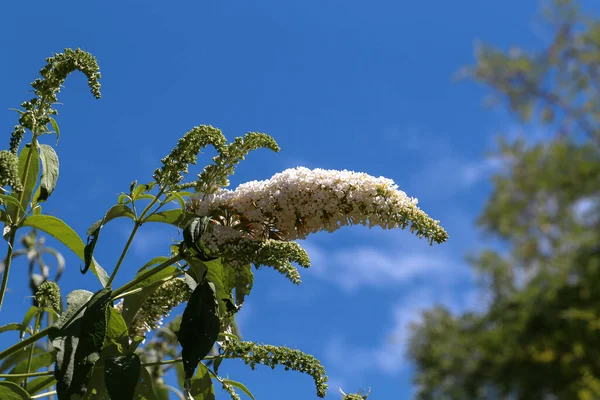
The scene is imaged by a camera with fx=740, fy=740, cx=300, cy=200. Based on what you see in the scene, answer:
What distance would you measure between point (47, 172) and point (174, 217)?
485mm

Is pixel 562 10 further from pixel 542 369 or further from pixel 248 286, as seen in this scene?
pixel 248 286

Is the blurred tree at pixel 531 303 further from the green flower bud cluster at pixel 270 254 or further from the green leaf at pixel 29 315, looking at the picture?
the green leaf at pixel 29 315

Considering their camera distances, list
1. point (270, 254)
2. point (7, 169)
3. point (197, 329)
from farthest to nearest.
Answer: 1. point (270, 254)
2. point (197, 329)
3. point (7, 169)

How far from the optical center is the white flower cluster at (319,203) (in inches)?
104

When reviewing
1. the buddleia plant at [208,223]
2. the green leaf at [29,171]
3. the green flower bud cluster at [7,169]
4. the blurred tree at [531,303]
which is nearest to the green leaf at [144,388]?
the buddleia plant at [208,223]

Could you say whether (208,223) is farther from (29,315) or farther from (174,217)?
(29,315)

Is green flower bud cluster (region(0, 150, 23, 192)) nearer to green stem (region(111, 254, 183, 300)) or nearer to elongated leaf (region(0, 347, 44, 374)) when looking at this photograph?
green stem (region(111, 254, 183, 300))

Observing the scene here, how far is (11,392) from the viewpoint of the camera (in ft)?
7.66

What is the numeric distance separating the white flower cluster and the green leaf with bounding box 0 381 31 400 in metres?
0.82

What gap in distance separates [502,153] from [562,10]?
1.34 feet

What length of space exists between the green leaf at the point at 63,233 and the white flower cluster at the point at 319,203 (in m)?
0.40

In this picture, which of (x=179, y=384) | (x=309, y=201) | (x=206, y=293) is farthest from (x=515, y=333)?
(x=179, y=384)

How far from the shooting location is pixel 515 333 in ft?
4.50

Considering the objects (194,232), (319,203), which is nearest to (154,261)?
(194,232)
